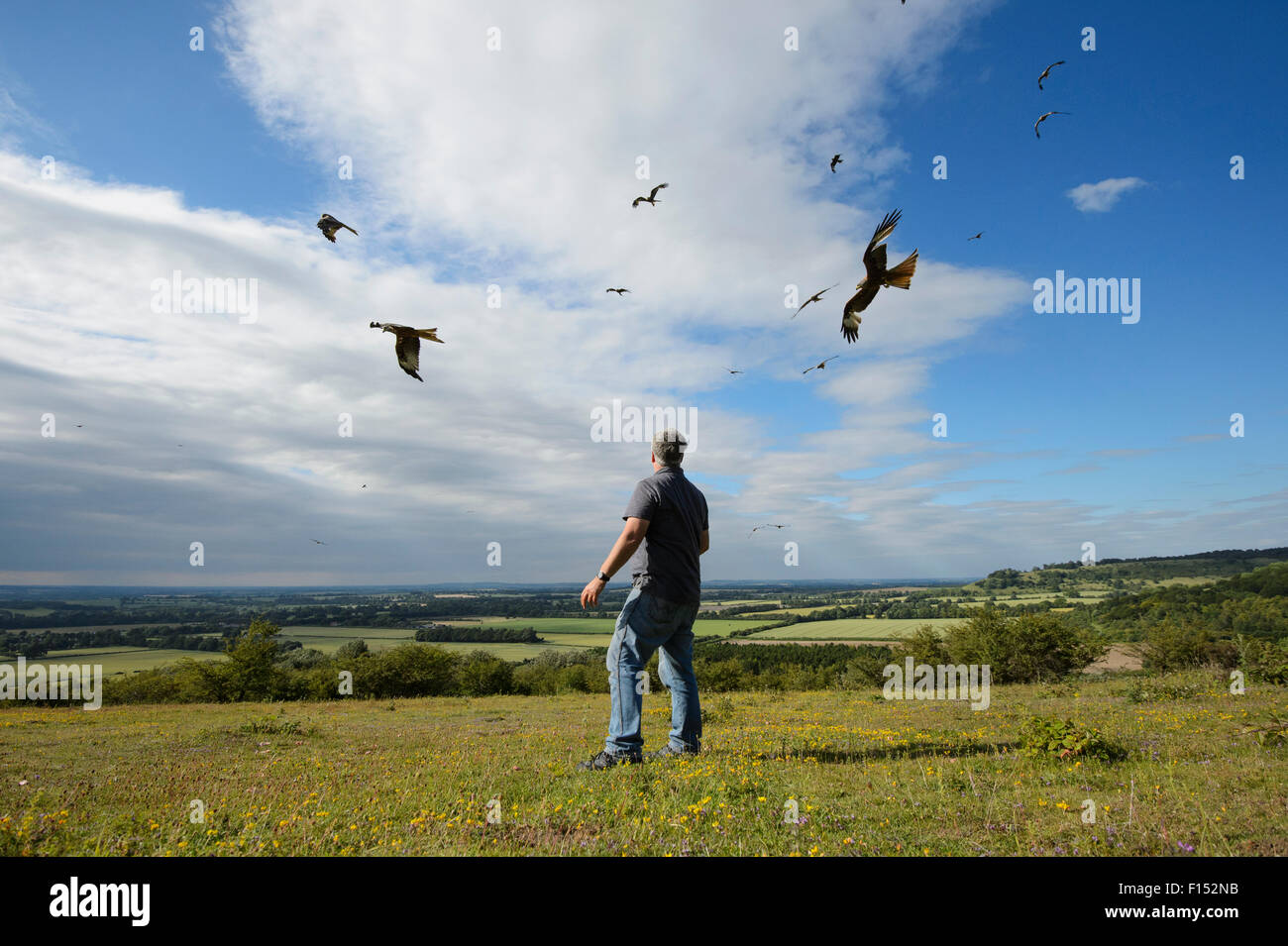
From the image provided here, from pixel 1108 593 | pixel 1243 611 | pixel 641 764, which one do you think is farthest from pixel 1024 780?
pixel 1108 593

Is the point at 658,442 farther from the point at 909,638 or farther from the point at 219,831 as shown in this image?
the point at 909,638

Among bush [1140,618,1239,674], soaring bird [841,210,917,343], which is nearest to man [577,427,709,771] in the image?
soaring bird [841,210,917,343]

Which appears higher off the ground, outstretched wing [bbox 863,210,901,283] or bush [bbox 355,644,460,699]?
outstretched wing [bbox 863,210,901,283]

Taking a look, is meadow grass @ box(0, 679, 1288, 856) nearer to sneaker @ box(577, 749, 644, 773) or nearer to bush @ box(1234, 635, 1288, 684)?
sneaker @ box(577, 749, 644, 773)

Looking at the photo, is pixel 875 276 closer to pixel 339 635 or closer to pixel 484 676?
pixel 484 676

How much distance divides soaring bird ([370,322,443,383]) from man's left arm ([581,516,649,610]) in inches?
117

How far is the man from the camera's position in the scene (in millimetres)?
6031

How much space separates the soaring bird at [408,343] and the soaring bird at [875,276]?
489 cm

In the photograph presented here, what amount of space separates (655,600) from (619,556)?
0.70m

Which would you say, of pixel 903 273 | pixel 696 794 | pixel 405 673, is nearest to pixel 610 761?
pixel 696 794

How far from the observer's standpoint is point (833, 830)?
3973mm

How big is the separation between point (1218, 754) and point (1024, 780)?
2.48 m

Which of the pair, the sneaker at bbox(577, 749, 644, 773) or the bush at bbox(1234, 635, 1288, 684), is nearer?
the sneaker at bbox(577, 749, 644, 773)

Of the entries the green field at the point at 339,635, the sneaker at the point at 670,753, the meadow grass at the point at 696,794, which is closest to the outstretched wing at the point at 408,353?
the meadow grass at the point at 696,794
